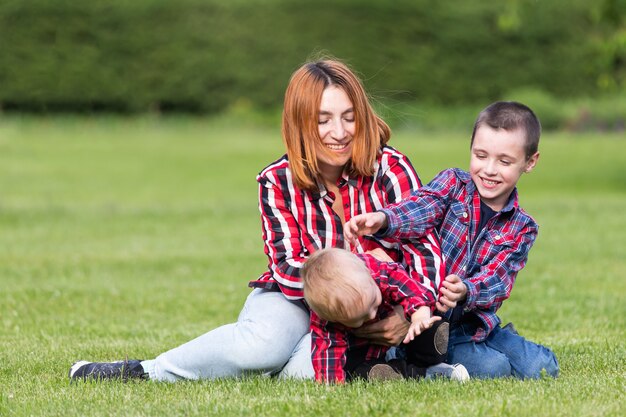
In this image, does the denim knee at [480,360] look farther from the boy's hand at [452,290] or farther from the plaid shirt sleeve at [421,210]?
the plaid shirt sleeve at [421,210]

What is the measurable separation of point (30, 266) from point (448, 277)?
6.55 meters

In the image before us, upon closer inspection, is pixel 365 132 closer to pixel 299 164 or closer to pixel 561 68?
pixel 299 164

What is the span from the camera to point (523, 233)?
504cm

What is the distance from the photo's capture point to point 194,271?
1024 cm

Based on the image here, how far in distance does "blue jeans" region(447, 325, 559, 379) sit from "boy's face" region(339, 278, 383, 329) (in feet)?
1.94

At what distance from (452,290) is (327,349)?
65cm

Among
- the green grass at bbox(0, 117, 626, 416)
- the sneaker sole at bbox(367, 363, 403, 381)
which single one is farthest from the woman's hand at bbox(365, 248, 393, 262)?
the green grass at bbox(0, 117, 626, 416)

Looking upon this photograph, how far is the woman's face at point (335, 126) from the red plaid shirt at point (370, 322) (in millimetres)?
526

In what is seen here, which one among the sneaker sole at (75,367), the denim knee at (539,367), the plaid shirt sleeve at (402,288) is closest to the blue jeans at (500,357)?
the denim knee at (539,367)

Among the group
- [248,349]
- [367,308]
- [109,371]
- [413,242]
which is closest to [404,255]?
[413,242]

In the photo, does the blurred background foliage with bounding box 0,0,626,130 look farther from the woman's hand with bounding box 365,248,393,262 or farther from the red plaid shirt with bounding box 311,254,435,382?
the red plaid shirt with bounding box 311,254,435,382

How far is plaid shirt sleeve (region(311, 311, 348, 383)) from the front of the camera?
483 cm

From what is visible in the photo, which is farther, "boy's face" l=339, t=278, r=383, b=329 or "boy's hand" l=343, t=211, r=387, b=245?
"boy's hand" l=343, t=211, r=387, b=245

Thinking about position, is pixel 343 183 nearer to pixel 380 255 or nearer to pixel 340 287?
pixel 380 255
